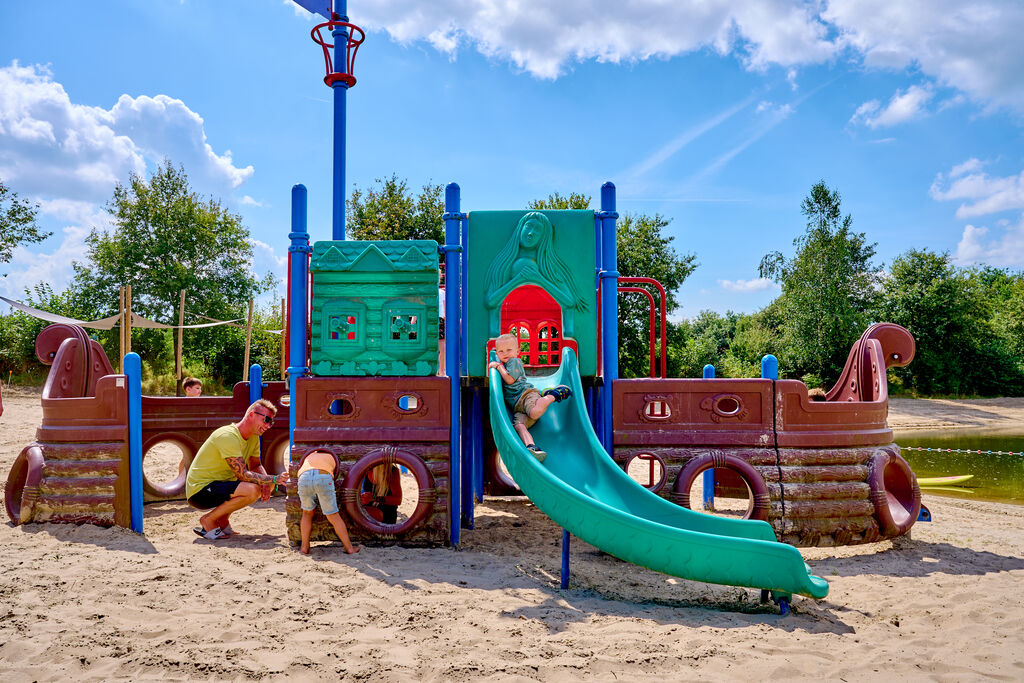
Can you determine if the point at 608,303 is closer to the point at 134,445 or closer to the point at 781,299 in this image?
the point at 134,445

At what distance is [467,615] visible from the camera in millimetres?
4617

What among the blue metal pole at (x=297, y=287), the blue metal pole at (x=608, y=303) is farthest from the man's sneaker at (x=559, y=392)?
the blue metal pole at (x=297, y=287)

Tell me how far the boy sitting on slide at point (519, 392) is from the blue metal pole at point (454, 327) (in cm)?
45

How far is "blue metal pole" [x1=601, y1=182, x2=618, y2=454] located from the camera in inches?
269

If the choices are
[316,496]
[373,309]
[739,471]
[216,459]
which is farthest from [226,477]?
[739,471]

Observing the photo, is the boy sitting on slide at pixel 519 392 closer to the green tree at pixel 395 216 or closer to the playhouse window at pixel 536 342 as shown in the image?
the playhouse window at pixel 536 342

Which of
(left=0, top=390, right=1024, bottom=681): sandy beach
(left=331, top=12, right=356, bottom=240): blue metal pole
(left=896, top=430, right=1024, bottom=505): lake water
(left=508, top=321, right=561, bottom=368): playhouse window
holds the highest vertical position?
(left=331, top=12, right=356, bottom=240): blue metal pole

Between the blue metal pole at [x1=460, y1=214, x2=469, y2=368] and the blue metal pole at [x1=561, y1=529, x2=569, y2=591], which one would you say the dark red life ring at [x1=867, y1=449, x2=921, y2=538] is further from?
the blue metal pole at [x1=460, y1=214, x2=469, y2=368]

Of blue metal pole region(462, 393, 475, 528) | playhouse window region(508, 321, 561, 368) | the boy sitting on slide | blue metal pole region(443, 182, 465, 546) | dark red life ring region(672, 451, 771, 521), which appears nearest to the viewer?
the boy sitting on slide

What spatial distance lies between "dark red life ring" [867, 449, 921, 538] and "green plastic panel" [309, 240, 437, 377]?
15.4 ft

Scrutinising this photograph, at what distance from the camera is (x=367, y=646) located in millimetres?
4047

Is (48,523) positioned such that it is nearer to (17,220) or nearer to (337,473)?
(337,473)

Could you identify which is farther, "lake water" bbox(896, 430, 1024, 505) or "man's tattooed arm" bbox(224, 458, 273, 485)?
"lake water" bbox(896, 430, 1024, 505)

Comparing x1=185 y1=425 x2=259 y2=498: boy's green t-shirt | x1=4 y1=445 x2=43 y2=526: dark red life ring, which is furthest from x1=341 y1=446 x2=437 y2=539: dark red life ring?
x1=4 y1=445 x2=43 y2=526: dark red life ring
